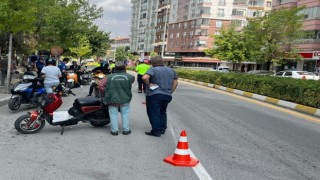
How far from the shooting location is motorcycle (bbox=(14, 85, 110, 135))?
23.7 feet

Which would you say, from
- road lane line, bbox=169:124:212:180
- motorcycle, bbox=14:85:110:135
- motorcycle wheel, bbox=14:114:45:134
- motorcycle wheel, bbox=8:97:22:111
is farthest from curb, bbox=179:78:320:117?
motorcycle wheel, bbox=8:97:22:111

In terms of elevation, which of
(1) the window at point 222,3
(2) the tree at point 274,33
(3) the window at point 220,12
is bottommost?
(2) the tree at point 274,33

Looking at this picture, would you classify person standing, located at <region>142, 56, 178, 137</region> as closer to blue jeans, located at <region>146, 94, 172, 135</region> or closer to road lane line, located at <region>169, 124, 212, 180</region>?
blue jeans, located at <region>146, 94, 172, 135</region>

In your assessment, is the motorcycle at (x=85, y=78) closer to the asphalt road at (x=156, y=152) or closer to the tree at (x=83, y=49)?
the asphalt road at (x=156, y=152)

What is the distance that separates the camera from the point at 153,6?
110938 millimetres

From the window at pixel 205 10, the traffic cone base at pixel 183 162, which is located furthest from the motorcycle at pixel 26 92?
the window at pixel 205 10

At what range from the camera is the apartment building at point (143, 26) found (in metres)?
109

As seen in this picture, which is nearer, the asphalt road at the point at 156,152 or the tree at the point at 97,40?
the asphalt road at the point at 156,152

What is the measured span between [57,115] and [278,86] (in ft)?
42.9

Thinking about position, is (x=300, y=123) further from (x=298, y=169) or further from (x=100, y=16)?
(x=100, y=16)

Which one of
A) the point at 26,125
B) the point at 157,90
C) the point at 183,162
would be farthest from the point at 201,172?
the point at 26,125

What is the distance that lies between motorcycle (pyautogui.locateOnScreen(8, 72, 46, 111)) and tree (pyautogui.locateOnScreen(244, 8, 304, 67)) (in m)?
32.3

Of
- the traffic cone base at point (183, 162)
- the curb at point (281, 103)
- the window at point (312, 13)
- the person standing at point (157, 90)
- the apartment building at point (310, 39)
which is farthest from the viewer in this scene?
the window at point (312, 13)

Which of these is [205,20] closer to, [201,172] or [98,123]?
[98,123]
